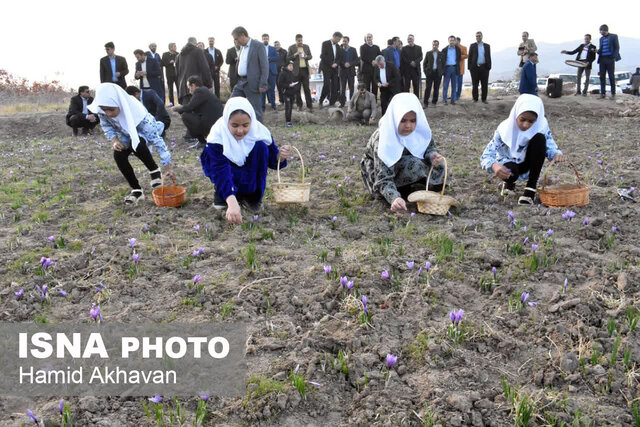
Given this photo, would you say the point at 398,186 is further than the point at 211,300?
Yes

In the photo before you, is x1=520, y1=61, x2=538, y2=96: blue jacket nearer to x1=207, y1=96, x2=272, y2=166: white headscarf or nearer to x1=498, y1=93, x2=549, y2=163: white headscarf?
x1=498, y1=93, x2=549, y2=163: white headscarf

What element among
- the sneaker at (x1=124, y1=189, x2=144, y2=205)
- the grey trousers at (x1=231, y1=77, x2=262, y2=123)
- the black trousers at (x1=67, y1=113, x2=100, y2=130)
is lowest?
the sneaker at (x1=124, y1=189, x2=144, y2=205)

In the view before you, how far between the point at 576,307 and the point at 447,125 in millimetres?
10445

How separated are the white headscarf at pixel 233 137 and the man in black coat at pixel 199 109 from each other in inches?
175

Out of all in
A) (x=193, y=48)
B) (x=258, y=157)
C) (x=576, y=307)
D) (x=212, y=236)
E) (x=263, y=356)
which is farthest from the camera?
(x=193, y=48)

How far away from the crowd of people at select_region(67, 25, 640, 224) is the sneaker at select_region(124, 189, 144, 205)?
15 mm

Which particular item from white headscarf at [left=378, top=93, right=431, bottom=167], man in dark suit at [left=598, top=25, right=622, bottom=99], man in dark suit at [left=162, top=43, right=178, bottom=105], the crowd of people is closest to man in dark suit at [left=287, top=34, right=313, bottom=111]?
the crowd of people

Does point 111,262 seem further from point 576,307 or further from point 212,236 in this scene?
point 576,307

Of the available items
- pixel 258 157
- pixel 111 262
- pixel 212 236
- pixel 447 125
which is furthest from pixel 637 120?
pixel 111 262

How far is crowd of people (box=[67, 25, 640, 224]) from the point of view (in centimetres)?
485

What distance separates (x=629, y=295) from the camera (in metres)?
3.05

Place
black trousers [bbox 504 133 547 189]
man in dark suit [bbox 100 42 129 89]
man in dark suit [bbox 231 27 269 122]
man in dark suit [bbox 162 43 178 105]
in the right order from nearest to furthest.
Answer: black trousers [bbox 504 133 547 189] → man in dark suit [bbox 231 27 269 122] → man in dark suit [bbox 100 42 129 89] → man in dark suit [bbox 162 43 178 105]

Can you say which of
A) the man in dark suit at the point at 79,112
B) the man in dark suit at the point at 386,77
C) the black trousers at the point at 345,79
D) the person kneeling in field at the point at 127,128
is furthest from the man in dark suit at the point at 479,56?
the person kneeling in field at the point at 127,128

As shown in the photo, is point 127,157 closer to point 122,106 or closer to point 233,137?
point 122,106
